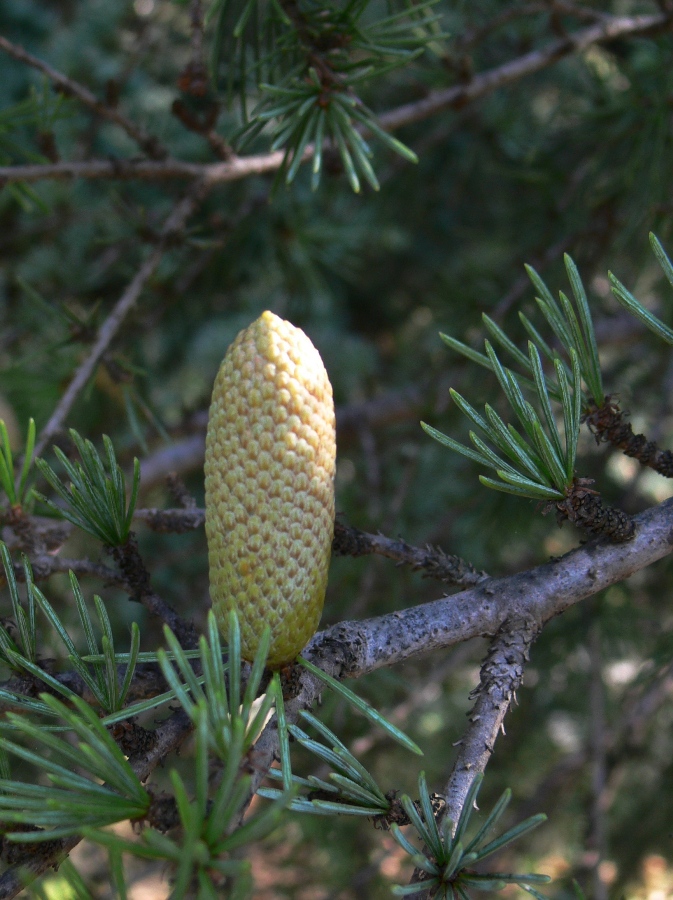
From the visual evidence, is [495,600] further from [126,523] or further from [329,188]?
[329,188]

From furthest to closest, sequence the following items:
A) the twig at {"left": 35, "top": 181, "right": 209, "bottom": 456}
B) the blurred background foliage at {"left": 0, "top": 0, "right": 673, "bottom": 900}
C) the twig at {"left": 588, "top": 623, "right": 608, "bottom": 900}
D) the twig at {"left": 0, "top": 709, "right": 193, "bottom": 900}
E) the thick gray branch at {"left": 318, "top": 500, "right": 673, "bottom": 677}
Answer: the blurred background foliage at {"left": 0, "top": 0, "right": 673, "bottom": 900} < the twig at {"left": 588, "top": 623, "right": 608, "bottom": 900} < the twig at {"left": 35, "top": 181, "right": 209, "bottom": 456} < the thick gray branch at {"left": 318, "top": 500, "right": 673, "bottom": 677} < the twig at {"left": 0, "top": 709, "right": 193, "bottom": 900}

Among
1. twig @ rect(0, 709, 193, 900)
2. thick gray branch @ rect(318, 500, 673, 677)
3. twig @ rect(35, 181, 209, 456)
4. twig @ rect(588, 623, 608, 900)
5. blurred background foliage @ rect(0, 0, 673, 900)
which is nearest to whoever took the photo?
twig @ rect(0, 709, 193, 900)

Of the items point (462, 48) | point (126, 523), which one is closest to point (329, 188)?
point (462, 48)

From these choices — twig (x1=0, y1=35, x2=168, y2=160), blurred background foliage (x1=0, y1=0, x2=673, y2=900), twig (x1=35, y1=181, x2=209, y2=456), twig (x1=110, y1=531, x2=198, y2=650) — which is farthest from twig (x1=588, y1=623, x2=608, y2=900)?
twig (x1=0, y1=35, x2=168, y2=160)

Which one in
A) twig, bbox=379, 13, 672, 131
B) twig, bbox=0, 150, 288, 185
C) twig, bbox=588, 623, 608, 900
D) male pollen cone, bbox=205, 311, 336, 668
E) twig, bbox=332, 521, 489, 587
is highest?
twig, bbox=379, 13, 672, 131

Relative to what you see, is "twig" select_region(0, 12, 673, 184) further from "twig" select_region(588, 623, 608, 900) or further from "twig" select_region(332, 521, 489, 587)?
"twig" select_region(588, 623, 608, 900)

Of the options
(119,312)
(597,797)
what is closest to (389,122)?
(119,312)

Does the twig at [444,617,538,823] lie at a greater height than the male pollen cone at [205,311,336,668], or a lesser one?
lesser

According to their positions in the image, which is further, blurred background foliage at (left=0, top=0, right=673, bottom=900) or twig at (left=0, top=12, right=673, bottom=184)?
blurred background foliage at (left=0, top=0, right=673, bottom=900)
